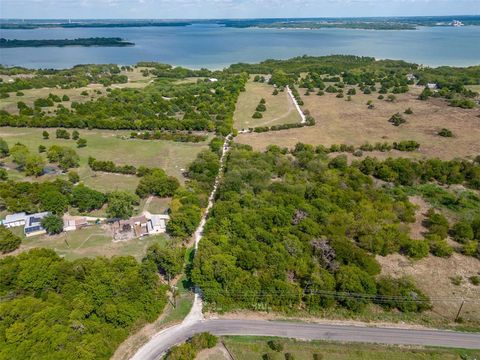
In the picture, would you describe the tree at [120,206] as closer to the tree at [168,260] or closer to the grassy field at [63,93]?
the tree at [168,260]

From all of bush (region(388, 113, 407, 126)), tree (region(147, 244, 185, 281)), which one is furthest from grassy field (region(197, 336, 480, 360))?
bush (region(388, 113, 407, 126))

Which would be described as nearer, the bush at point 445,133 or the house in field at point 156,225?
the house in field at point 156,225

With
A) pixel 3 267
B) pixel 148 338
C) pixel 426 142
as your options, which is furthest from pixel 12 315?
pixel 426 142

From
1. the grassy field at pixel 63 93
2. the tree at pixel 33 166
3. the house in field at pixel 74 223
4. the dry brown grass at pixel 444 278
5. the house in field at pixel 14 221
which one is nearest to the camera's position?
the dry brown grass at pixel 444 278

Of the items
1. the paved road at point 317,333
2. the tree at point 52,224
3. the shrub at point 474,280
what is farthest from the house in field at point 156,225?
the shrub at point 474,280

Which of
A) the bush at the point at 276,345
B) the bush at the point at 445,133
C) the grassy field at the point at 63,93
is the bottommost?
the bush at the point at 276,345

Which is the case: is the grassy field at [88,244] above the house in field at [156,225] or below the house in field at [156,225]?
below

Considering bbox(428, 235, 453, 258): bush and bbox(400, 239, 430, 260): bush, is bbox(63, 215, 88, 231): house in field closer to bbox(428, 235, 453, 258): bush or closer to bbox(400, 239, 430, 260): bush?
bbox(400, 239, 430, 260): bush
